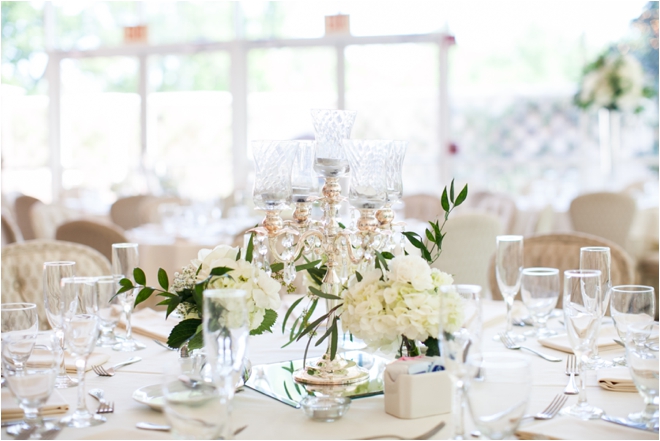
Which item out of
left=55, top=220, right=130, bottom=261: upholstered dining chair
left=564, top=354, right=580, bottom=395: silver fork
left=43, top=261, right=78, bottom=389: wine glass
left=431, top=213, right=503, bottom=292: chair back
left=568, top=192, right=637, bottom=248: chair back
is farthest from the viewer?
left=568, top=192, right=637, bottom=248: chair back

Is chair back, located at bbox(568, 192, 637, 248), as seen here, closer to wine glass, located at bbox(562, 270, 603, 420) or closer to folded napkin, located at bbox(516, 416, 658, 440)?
wine glass, located at bbox(562, 270, 603, 420)

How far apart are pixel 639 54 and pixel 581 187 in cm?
146

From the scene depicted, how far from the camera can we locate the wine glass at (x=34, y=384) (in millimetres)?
1218

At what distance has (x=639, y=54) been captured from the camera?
766cm

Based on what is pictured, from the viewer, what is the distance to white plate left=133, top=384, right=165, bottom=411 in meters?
1.34

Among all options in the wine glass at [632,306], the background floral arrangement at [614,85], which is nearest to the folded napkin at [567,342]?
the wine glass at [632,306]

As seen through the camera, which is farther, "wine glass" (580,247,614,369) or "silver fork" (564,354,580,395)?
"wine glass" (580,247,614,369)

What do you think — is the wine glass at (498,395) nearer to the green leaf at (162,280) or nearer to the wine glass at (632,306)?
the wine glass at (632,306)

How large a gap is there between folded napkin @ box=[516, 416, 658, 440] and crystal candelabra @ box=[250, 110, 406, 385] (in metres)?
0.41

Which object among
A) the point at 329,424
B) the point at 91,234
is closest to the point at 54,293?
the point at 329,424

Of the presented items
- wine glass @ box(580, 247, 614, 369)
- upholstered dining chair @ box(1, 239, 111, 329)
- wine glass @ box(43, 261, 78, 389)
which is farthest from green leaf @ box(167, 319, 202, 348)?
upholstered dining chair @ box(1, 239, 111, 329)

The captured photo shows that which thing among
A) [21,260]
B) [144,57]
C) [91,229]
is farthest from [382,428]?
[144,57]

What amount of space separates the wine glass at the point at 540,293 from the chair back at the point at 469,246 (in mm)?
1472

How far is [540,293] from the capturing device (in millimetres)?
1939
